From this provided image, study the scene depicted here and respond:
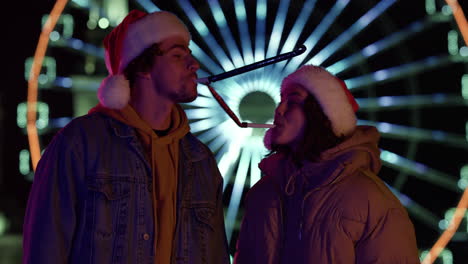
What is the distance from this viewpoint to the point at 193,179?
2707mm

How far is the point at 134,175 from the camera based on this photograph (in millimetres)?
2543

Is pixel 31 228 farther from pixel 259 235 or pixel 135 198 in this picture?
pixel 259 235

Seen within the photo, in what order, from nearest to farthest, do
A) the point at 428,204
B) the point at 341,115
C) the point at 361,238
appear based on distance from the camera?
the point at 361,238 < the point at 341,115 < the point at 428,204

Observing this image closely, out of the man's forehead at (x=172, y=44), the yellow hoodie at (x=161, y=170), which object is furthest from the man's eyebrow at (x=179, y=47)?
the yellow hoodie at (x=161, y=170)

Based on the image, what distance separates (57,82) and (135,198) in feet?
9.66

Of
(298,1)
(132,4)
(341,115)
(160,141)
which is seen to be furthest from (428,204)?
(160,141)

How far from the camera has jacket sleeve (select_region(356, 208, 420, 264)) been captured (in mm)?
2557

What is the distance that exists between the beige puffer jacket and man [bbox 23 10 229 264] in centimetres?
17

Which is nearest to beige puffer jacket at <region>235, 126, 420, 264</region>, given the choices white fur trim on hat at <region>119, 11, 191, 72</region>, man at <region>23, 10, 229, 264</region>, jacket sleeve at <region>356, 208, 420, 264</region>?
jacket sleeve at <region>356, 208, 420, 264</region>

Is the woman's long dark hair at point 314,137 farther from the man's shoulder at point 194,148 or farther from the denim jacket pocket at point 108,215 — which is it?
the denim jacket pocket at point 108,215

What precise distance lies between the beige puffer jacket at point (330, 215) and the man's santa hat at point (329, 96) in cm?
6

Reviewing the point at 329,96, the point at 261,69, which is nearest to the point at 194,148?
the point at 329,96

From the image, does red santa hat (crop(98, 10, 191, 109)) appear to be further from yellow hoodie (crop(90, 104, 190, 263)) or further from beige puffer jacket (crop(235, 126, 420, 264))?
beige puffer jacket (crop(235, 126, 420, 264))

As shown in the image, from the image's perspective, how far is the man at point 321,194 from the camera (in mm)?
2604
